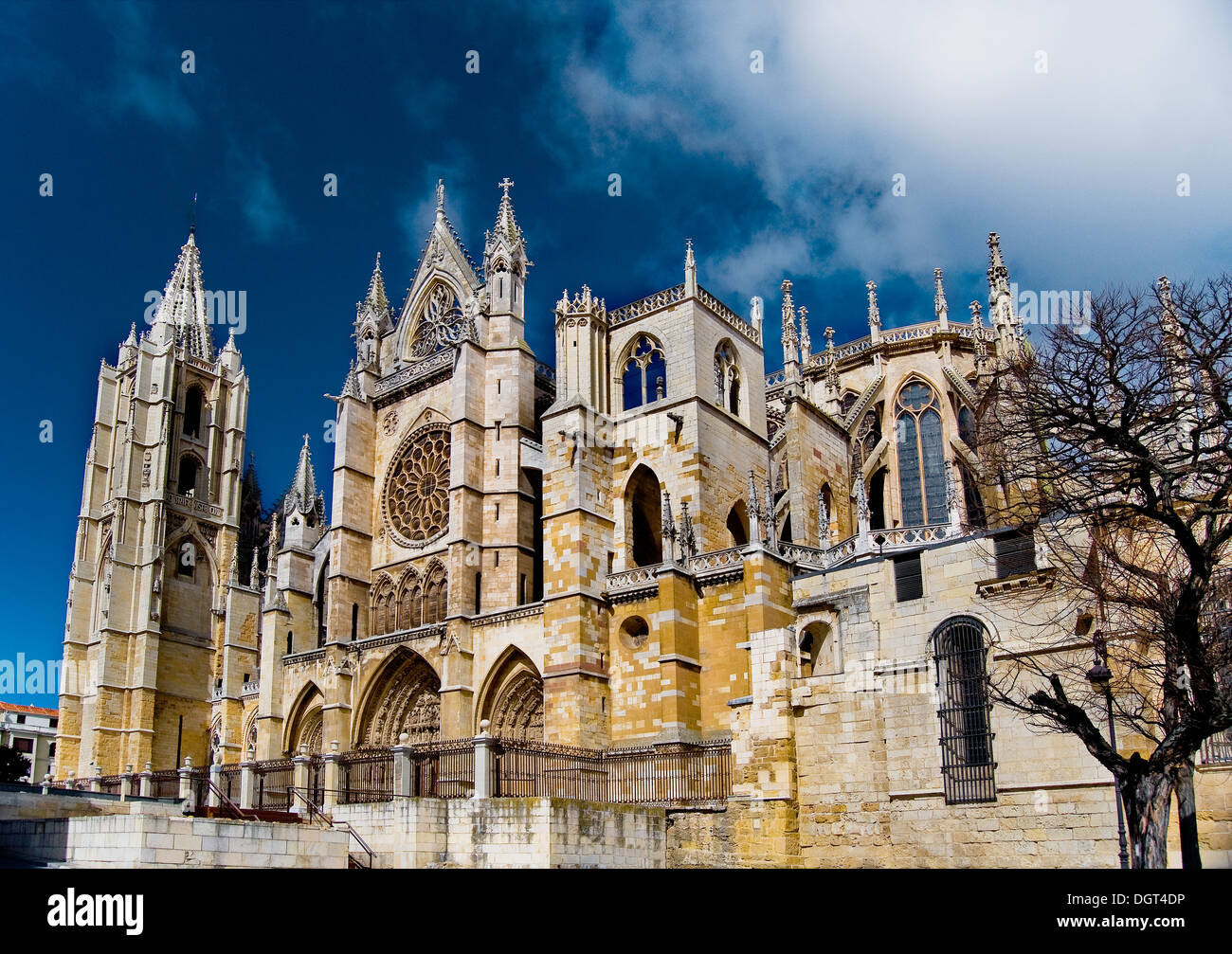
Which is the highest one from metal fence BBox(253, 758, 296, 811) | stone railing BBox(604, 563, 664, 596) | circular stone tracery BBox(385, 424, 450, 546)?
circular stone tracery BBox(385, 424, 450, 546)

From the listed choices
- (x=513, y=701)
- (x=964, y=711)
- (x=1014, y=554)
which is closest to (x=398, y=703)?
(x=513, y=701)

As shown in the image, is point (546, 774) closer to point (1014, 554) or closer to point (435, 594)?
point (1014, 554)

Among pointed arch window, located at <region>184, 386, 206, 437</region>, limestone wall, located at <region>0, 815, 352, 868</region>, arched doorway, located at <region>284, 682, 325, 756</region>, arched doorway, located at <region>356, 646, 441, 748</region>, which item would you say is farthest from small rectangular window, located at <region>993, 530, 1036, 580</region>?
pointed arch window, located at <region>184, 386, 206, 437</region>

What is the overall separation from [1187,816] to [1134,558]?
10.4 feet

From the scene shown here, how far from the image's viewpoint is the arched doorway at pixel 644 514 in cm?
2914

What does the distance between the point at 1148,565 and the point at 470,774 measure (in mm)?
12178

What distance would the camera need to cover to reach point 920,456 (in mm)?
31984

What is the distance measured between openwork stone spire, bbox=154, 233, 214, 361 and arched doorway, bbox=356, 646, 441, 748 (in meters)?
22.1

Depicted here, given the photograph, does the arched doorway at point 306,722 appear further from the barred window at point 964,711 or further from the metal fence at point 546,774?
the barred window at point 964,711

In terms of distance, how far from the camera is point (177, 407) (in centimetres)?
4531

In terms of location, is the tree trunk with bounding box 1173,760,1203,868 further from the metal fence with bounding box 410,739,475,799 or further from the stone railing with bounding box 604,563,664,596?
the stone railing with bounding box 604,563,664,596

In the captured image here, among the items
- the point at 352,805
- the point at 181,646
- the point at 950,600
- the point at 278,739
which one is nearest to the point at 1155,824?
the point at 950,600

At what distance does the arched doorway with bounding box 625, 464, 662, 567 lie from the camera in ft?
95.6

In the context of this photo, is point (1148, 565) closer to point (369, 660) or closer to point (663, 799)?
point (663, 799)
